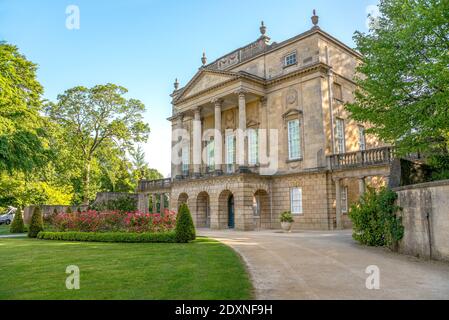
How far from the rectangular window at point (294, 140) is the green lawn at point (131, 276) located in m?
17.2

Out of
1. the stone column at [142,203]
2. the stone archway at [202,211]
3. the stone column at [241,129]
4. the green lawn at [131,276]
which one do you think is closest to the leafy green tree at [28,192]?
the stone column at [142,203]

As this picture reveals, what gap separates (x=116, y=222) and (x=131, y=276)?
12.5 metres

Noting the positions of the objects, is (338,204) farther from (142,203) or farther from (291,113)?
(142,203)

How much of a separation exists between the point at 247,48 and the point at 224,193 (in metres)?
13.9

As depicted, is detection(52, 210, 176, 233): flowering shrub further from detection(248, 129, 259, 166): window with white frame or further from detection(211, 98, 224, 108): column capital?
detection(211, 98, 224, 108): column capital

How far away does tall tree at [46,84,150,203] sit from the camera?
4022 centimetres

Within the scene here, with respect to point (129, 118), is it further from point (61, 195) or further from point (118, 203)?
point (118, 203)

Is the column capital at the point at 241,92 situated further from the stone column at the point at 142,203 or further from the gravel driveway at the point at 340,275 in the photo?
the gravel driveway at the point at 340,275

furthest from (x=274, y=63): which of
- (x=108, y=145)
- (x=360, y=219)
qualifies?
(x=108, y=145)

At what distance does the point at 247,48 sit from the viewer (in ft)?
109

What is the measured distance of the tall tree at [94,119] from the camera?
40219 millimetres

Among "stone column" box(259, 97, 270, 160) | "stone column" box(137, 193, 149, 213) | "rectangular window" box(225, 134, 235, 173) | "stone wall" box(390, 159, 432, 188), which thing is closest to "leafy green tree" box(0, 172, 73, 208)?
"stone column" box(137, 193, 149, 213)

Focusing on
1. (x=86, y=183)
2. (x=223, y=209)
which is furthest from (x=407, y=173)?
(x=86, y=183)

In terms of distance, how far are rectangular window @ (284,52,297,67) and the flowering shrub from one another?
1652 centimetres
